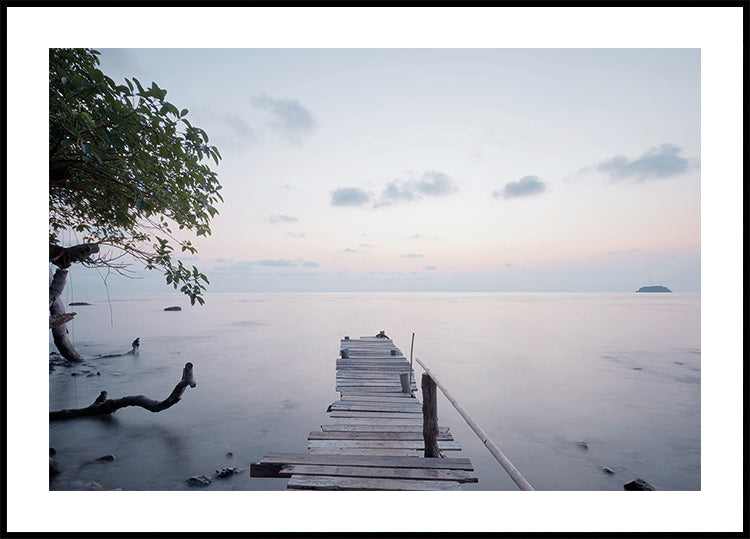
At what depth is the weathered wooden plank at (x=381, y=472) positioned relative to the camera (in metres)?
3.91

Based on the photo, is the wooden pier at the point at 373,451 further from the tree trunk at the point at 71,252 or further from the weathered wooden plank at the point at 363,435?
the tree trunk at the point at 71,252

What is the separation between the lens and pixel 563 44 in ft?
11.1

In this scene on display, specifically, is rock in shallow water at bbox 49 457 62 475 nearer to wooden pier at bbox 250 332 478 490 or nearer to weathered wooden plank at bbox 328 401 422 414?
wooden pier at bbox 250 332 478 490

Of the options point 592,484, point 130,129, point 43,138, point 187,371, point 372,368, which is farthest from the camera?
point 372,368

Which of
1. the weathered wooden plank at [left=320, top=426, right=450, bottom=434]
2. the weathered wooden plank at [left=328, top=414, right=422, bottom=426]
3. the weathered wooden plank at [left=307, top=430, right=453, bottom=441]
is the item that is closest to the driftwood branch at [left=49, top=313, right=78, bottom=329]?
the weathered wooden plank at [left=307, top=430, right=453, bottom=441]

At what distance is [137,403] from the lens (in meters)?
8.24

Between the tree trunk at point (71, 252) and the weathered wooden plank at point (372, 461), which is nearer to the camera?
the weathered wooden plank at point (372, 461)

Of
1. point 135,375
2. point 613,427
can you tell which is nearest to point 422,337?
point 613,427

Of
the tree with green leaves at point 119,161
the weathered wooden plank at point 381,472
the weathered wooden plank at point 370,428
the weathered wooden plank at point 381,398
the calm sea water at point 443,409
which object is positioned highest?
the tree with green leaves at point 119,161

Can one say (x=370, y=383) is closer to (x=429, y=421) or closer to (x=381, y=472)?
(x=429, y=421)

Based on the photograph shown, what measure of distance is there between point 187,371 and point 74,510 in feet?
19.0

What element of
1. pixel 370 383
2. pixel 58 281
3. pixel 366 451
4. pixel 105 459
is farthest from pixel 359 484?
pixel 58 281

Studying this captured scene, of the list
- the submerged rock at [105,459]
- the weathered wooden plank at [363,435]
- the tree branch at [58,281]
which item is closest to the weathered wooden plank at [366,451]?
the weathered wooden plank at [363,435]

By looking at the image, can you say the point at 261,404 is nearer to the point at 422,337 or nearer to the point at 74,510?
the point at 74,510
